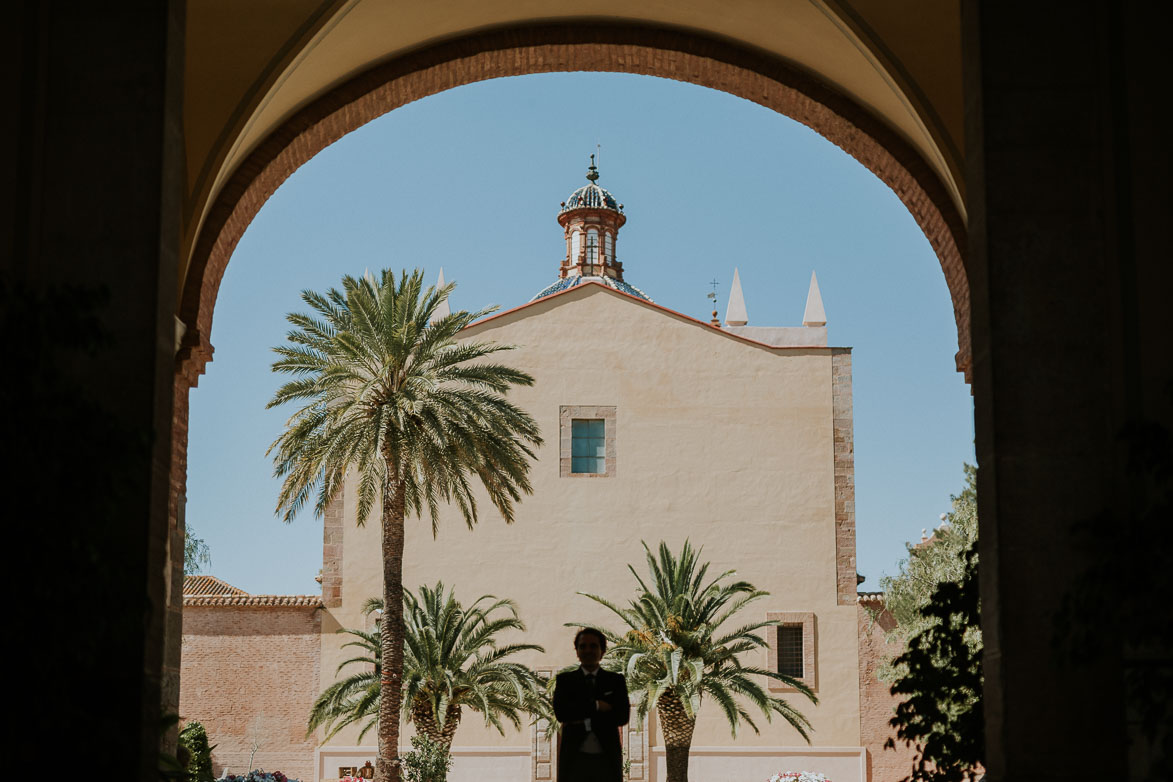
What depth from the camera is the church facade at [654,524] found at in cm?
2886

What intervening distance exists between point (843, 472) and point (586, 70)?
65.7 ft

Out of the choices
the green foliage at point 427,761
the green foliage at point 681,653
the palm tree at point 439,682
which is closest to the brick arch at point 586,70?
the green foliage at point 681,653

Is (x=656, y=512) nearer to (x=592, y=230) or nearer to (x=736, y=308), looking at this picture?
(x=736, y=308)

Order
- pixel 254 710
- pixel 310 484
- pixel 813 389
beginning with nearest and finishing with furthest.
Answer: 1. pixel 310 484
2. pixel 254 710
3. pixel 813 389

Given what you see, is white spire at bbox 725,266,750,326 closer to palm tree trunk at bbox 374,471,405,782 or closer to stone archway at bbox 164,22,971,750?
palm tree trunk at bbox 374,471,405,782

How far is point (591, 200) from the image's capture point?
60.8 meters

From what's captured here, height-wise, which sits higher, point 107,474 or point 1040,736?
point 107,474

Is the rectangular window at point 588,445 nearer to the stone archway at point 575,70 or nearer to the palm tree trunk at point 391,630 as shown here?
the palm tree trunk at point 391,630

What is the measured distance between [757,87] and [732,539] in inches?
766

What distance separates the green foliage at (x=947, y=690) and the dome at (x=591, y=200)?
54718 millimetres

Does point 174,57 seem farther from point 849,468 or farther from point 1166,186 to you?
point 849,468

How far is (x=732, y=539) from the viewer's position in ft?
99.5

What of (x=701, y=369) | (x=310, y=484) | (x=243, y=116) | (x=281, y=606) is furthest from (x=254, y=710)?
(x=243, y=116)

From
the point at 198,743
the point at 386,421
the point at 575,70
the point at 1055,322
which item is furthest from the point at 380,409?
the point at 1055,322
